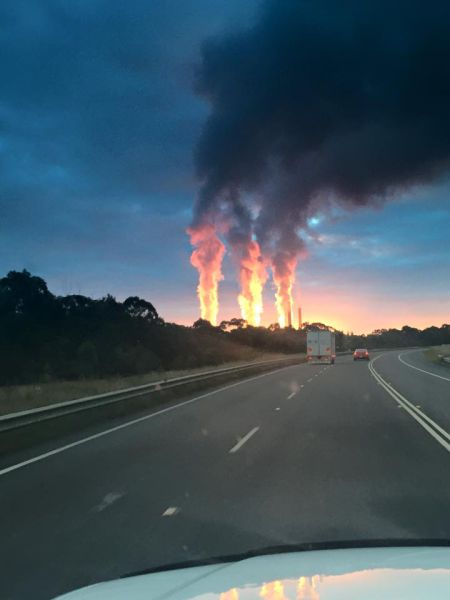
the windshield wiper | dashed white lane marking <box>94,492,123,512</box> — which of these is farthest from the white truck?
the windshield wiper

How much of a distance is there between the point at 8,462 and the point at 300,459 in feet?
16.4

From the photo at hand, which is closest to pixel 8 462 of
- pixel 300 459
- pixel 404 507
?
pixel 300 459

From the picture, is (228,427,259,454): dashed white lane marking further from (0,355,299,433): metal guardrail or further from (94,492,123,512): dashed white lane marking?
(0,355,299,433): metal guardrail

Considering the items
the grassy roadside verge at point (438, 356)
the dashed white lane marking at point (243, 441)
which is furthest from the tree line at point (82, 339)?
the dashed white lane marking at point (243, 441)

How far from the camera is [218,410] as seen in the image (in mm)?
18375

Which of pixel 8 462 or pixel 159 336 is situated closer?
pixel 8 462

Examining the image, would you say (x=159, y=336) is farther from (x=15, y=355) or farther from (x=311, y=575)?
(x=311, y=575)

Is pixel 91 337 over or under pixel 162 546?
over

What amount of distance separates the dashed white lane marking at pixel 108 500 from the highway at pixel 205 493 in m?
0.01

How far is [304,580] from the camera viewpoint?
12.8 feet

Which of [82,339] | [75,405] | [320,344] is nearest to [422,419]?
[75,405]

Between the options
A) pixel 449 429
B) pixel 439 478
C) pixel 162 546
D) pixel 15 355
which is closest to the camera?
pixel 162 546

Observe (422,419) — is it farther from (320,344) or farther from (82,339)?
(82,339)

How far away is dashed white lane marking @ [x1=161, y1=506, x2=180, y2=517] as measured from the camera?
6895 millimetres
